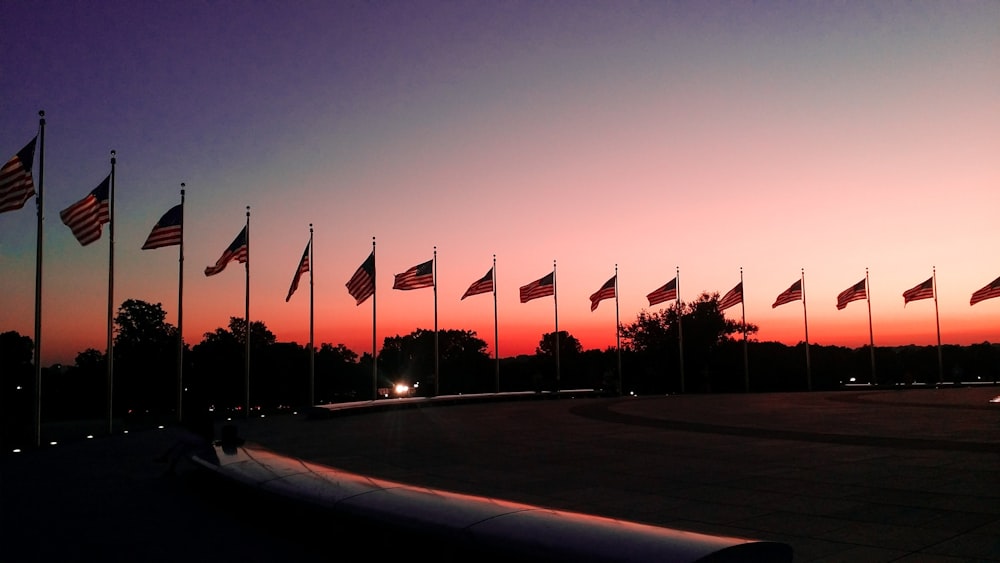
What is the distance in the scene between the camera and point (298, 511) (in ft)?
26.2

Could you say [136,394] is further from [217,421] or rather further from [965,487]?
[965,487]

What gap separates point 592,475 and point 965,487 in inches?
200

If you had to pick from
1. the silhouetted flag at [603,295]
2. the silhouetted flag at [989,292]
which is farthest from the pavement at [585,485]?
the silhouetted flag at [989,292]

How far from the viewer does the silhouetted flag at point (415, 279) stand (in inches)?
1267

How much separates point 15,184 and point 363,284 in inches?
522

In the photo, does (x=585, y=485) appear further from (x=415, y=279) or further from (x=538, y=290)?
(x=538, y=290)

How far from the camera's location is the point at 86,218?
2191 centimetres

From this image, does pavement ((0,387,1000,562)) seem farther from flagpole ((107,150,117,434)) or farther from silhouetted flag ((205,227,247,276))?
silhouetted flag ((205,227,247,276))

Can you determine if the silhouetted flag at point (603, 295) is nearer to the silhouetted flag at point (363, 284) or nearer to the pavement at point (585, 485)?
the silhouetted flag at point (363, 284)

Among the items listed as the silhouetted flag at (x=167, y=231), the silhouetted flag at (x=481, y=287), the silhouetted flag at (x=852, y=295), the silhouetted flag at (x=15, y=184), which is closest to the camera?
the silhouetted flag at (x=15, y=184)

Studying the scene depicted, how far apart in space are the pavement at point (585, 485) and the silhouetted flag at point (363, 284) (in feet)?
28.8

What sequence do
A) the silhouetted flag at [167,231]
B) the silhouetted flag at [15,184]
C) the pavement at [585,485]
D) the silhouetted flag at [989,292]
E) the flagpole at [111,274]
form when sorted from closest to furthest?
the pavement at [585,485], the silhouetted flag at [15,184], the flagpole at [111,274], the silhouetted flag at [167,231], the silhouetted flag at [989,292]

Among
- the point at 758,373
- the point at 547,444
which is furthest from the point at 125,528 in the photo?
the point at 758,373

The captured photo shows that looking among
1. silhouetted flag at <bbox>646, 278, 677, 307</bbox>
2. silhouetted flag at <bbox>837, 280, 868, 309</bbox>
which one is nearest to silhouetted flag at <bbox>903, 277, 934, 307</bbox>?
silhouetted flag at <bbox>837, 280, 868, 309</bbox>
